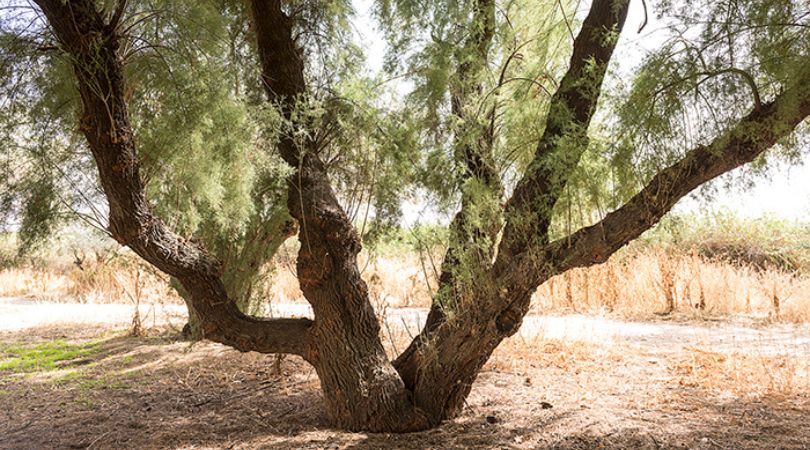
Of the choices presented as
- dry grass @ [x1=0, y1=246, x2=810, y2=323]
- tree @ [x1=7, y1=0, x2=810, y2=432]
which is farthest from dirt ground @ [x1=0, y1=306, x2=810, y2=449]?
dry grass @ [x1=0, y1=246, x2=810, y2=323]

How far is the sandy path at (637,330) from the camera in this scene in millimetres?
5590

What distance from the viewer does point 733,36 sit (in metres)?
3.21

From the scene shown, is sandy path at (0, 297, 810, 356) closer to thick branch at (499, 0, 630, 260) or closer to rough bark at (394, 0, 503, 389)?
rough bark at (394, 0, 503, 389)

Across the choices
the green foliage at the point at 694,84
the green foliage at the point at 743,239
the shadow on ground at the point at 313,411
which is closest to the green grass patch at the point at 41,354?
the shadow on ground at the point at 313,411

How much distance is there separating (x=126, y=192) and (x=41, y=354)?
4145mm

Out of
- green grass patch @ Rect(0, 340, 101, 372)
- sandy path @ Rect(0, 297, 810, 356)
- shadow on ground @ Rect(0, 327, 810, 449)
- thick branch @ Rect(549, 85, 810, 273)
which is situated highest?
thick branch @ Rect(549, 85, 810, 273)

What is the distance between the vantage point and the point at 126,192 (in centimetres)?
328

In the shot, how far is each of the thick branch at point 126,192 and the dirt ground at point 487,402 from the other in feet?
1.85

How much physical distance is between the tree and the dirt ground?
437mm

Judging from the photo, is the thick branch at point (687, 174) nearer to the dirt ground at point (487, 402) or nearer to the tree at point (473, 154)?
the tree at point (473, 154)

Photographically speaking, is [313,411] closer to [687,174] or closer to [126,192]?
[126,192]

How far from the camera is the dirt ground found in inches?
140

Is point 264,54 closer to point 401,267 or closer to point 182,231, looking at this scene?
point 182,231

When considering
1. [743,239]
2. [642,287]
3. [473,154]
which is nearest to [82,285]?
[642,287]
